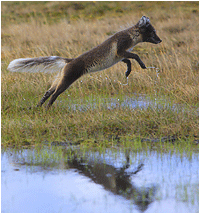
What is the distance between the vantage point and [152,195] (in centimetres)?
424

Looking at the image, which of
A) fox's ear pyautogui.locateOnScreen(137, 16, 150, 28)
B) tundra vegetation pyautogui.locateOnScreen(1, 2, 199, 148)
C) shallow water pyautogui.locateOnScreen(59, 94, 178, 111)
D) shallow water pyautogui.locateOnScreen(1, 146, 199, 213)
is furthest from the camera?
shallow water pyautogui.locateOnScreen(59, 94, 178, 111)

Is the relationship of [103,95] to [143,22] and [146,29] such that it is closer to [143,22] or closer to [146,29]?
[146,29]

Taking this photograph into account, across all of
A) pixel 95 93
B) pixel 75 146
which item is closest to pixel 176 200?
pixel 75 146

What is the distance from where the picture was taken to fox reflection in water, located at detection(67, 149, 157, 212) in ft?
13.7

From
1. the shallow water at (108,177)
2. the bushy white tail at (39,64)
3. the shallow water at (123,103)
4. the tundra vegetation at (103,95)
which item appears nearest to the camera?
the shallow water at (108,177)

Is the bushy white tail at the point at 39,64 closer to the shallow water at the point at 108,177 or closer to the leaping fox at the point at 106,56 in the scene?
the leaping fox at the point at 106,56

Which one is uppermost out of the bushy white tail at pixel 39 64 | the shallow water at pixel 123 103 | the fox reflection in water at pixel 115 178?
the bushy white tail at pixel 39 64

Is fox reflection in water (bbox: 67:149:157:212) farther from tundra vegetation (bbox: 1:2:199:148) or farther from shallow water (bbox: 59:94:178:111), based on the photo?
shallow water (bbox: 59:94:178:111)

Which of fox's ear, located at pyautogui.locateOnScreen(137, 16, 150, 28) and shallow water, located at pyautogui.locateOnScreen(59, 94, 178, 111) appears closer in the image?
fox's ear, located at pyautogui.locateOnScreen(137, 16, 150, 28)

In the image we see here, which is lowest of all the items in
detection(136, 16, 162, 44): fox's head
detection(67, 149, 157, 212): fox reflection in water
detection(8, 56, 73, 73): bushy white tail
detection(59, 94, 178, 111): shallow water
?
detection(67, 149, 157, 212): fox reflection in water

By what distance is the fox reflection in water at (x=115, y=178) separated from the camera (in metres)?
4.18

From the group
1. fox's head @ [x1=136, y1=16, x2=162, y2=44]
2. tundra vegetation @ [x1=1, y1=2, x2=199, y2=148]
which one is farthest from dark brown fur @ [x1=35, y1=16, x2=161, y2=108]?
tundra vegetation @ [x1=1, y1=2, x2=199, y2=148]

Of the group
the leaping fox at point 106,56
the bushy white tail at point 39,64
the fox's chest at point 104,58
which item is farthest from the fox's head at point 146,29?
the bushy white tail at point 39,64

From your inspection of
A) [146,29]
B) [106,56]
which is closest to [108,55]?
[106,56]
